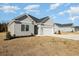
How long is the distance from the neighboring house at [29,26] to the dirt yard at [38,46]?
12 centimetres

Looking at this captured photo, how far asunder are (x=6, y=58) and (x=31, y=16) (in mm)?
874

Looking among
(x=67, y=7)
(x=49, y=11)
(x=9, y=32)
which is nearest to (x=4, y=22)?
(x=9, y=32)

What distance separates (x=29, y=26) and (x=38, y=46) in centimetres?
40

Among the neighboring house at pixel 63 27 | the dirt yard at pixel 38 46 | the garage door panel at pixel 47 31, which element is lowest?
the dirt yard at pixel 38 46

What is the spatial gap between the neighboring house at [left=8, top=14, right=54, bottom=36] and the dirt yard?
0.38 ft

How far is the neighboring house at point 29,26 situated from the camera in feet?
16.3

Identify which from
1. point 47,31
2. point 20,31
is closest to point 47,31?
point 47,31

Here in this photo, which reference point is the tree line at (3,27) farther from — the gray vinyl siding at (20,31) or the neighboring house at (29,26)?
the gray vinyl siding at (20,31)

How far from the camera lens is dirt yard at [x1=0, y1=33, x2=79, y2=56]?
4.90 m

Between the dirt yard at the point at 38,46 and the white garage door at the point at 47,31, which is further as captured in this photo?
the white garage door at the point at 47,31

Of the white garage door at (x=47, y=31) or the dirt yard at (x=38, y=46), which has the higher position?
the white garage door at (x=47, y=31)

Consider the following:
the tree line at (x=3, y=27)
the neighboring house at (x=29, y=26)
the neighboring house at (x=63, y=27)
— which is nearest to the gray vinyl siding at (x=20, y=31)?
the neighboring house at (x=29, y=26)

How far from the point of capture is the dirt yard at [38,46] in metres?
4.90

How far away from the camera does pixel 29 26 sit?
5027 millimetres
